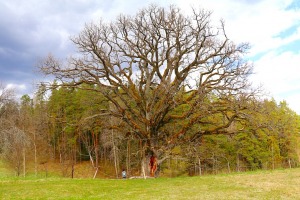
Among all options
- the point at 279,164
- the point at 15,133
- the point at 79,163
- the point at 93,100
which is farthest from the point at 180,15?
the point at 79,163

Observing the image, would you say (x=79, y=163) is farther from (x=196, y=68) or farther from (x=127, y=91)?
(x=196, y=68)

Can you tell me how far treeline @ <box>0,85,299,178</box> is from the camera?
21062 mm

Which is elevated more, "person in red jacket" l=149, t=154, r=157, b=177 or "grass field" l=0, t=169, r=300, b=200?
"person in red jacket" l=149, t=154, r=157, b=177

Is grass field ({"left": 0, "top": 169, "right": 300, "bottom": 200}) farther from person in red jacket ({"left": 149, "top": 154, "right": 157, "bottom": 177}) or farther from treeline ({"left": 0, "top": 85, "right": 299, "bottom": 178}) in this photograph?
person in red jacket ({"left": 149, "top": 154, "right": 157, "bottom": 177})

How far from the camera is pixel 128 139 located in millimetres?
26797

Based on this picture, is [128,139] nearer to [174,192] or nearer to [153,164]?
[153,164]

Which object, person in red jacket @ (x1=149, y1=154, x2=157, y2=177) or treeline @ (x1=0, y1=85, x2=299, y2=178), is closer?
treeline @ (x1=0, y1=85, x2=299, y2=178)

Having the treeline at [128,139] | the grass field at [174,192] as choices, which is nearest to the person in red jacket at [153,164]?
the treeline at [128,139]

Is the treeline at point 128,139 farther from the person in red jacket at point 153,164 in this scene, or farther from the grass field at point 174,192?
the grass field at point 174,192

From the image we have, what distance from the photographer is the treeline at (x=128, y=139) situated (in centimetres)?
2106

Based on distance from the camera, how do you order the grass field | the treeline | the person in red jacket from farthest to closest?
the person in red jacket < the treeline < the grass field

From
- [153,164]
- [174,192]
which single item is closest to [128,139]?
[153,164]

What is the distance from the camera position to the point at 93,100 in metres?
23.7

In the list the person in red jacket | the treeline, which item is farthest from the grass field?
the person in red jacket
